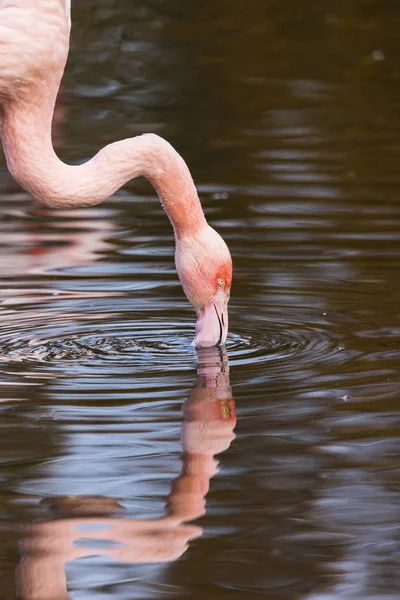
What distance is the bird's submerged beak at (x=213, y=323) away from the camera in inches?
284

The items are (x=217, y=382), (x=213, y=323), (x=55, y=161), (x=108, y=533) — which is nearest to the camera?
(x=108, y=533)

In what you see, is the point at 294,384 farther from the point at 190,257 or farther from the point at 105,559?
the point at 105,559

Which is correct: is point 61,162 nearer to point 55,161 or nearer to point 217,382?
point 55,161

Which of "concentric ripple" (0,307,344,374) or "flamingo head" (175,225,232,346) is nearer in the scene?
"concentric ripple" (0,307,344,374)

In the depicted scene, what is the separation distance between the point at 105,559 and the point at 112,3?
17.6 meters

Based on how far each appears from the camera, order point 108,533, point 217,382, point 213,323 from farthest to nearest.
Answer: point 213,323 < point 217,382 < point 108,533

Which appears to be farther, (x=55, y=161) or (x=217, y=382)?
(x=55, y=161)

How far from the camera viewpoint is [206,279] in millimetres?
7336

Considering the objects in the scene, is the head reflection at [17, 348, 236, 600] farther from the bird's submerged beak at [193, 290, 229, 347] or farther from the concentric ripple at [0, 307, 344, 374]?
the bird's submerged beak at [193, 290, 229, 347]

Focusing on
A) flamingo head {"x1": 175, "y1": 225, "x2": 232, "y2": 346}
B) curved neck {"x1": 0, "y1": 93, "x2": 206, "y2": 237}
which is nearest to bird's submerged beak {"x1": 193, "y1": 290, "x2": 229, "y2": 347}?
flamingo head {"x1": 175, "y1": 225, "x2": 232, "y2": 346}

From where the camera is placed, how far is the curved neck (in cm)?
695

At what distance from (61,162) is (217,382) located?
136 cm

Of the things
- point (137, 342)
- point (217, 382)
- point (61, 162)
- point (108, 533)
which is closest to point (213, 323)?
point (137, 342)

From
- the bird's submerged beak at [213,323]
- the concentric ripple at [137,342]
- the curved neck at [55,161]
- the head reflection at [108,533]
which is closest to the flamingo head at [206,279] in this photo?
the bird's submerged beak at [213,323]
